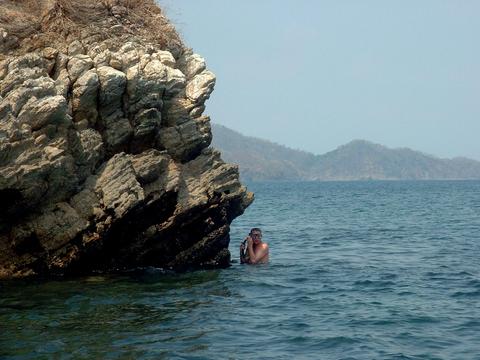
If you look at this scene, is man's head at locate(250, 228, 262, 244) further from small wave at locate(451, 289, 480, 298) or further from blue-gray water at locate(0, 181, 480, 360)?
small wave at locate(451, 289, 480, 298)

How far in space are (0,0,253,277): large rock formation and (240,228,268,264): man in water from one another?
226cm

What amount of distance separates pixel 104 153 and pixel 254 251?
25.1 feet

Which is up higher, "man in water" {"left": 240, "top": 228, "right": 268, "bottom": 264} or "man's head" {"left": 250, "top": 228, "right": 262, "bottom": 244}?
"man's head" {"left": 250, "top": 228, "right": 262, "bottom": 244}

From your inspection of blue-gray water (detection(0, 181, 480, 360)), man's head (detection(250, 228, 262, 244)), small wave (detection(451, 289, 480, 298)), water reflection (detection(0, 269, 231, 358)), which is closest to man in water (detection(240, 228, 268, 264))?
man's head (detection(250, 228, 262, 244))

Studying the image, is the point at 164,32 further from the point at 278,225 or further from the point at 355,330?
the point at 278,225

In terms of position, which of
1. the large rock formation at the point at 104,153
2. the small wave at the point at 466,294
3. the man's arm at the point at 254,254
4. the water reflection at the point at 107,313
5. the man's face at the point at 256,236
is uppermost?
the large rock formation at the point at 104,153

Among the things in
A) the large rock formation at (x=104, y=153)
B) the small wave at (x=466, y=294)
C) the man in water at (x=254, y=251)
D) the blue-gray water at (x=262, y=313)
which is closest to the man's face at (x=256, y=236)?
the man in water at (x=254, y=251)

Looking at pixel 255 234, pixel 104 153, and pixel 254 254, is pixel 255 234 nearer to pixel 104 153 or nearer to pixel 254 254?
pixel 254 254

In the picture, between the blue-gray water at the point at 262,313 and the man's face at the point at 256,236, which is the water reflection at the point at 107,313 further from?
the man's face at the point at 256,236

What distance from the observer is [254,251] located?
83.9ft

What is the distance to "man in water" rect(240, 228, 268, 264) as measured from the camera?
25.1m

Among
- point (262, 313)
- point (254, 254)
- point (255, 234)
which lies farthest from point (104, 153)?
point (254, 254)

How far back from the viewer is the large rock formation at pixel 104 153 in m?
18.1

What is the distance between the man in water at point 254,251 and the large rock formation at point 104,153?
7.43ft
